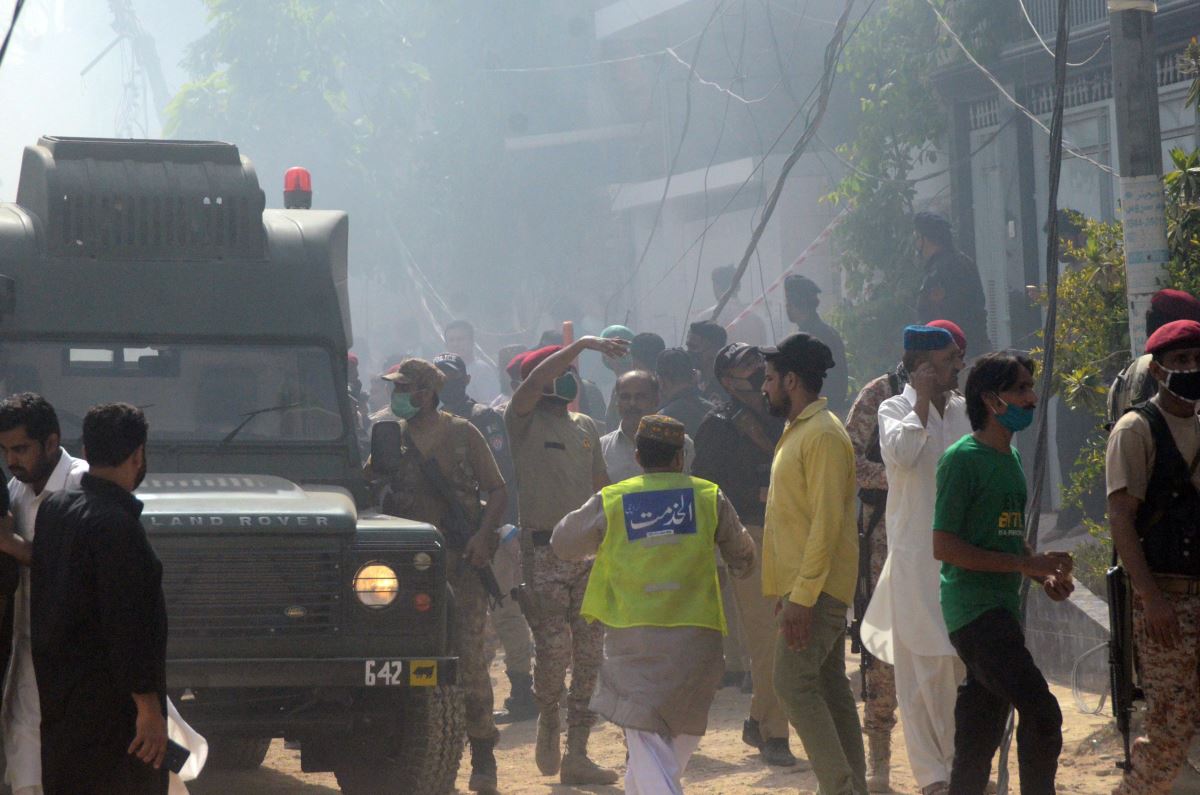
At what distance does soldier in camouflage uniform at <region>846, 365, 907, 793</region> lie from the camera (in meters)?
Result: 7.04

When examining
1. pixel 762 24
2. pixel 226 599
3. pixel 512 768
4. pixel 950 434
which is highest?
pixel 762 24

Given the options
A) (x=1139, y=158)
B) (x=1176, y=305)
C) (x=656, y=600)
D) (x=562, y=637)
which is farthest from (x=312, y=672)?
(x=1139, y=158)

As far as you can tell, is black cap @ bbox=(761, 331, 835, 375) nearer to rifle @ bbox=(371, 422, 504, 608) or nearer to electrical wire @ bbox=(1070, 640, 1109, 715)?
rifle @ bbox=(371, 422, 504, 608)

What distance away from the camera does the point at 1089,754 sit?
7535 millimetres

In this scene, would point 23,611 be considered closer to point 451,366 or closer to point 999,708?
point 999,708

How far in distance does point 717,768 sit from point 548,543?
4.50 feet

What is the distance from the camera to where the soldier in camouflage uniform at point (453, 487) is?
8117mm

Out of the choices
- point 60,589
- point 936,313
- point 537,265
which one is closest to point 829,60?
point 936,313

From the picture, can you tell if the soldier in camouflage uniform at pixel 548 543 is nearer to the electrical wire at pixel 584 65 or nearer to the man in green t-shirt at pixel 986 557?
the man in green t-shirt at pixel 986 557

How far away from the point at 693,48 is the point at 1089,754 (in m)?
19.6

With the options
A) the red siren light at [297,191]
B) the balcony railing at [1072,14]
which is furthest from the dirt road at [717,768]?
the balcony railing at [1072,14]

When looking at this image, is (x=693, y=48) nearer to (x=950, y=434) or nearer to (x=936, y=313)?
(x=936, y=313)

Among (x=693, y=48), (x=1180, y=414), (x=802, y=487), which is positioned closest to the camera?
(x=1180, y=414)

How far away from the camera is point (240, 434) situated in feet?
23.9
